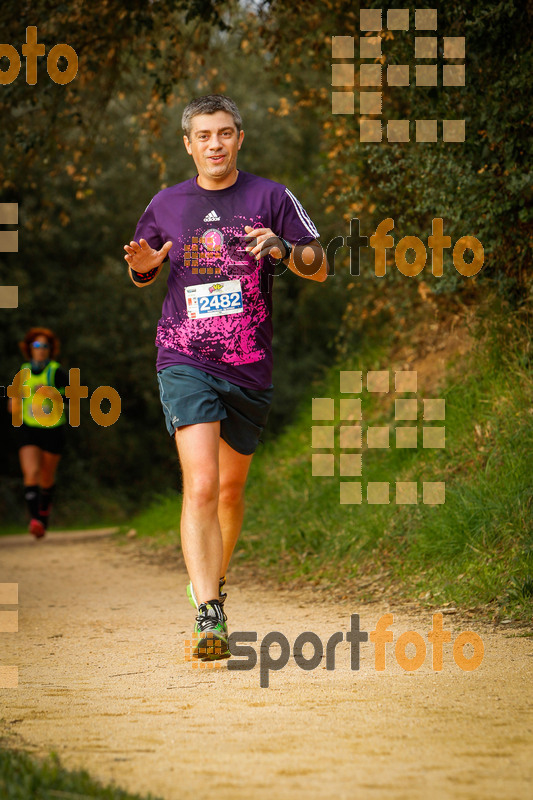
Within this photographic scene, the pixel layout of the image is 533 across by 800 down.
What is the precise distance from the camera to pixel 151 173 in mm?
20109

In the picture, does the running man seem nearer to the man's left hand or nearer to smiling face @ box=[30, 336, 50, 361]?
the man's left hand

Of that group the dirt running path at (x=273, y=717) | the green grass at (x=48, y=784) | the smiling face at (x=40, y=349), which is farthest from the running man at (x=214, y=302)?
the smiling face at (x=40, y=349)

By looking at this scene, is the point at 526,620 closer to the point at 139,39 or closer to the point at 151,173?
the point at 139,39

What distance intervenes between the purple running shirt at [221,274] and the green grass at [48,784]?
221 centimetres

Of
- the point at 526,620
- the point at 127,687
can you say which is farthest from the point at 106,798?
the point at 526,620

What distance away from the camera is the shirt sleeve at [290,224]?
15.7 feet

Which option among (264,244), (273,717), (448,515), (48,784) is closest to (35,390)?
(448,515)

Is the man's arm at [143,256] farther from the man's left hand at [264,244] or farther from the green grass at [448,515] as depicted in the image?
the green grass at [448,515]

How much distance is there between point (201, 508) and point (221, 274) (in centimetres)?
105

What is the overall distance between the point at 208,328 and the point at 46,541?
9243 millimetres

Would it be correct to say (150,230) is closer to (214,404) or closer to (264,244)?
(264,244)

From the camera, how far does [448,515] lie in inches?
255

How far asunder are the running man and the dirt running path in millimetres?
589

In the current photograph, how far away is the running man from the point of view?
453 cm
